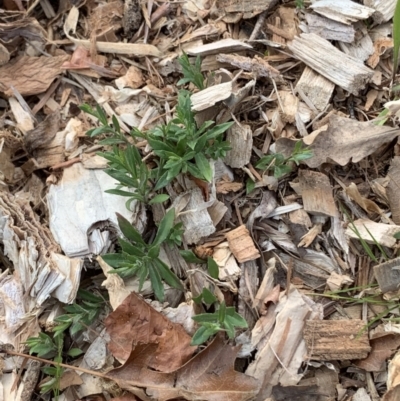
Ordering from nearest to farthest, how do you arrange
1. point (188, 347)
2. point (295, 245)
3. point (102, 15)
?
point (188, 347)
point (295, 245)
point (102, 15)

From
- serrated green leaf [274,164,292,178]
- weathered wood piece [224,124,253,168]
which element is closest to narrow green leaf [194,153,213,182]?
weathered wood piece [224,124,253,168]

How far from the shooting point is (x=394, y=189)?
1.90m

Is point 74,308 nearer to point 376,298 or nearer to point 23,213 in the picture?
point 23,213

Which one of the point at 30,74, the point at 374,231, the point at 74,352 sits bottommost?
the point at 74,352

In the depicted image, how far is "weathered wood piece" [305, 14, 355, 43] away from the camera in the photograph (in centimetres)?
206

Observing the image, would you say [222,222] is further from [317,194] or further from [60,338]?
[60,338]

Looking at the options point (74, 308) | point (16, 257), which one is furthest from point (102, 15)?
point (74, 308)

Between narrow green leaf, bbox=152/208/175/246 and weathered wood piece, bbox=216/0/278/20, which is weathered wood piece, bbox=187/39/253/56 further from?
narrow green leaf, bbox=152/208/175/246

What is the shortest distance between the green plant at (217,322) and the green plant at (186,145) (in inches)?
16.0

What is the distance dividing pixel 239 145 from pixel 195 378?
81cm

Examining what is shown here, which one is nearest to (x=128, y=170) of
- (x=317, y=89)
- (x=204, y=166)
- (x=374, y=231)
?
(x=204, y=166)

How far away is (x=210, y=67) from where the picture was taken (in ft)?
6.94

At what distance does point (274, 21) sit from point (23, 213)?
46.9 inches

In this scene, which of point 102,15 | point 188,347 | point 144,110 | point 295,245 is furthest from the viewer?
point 102,15
